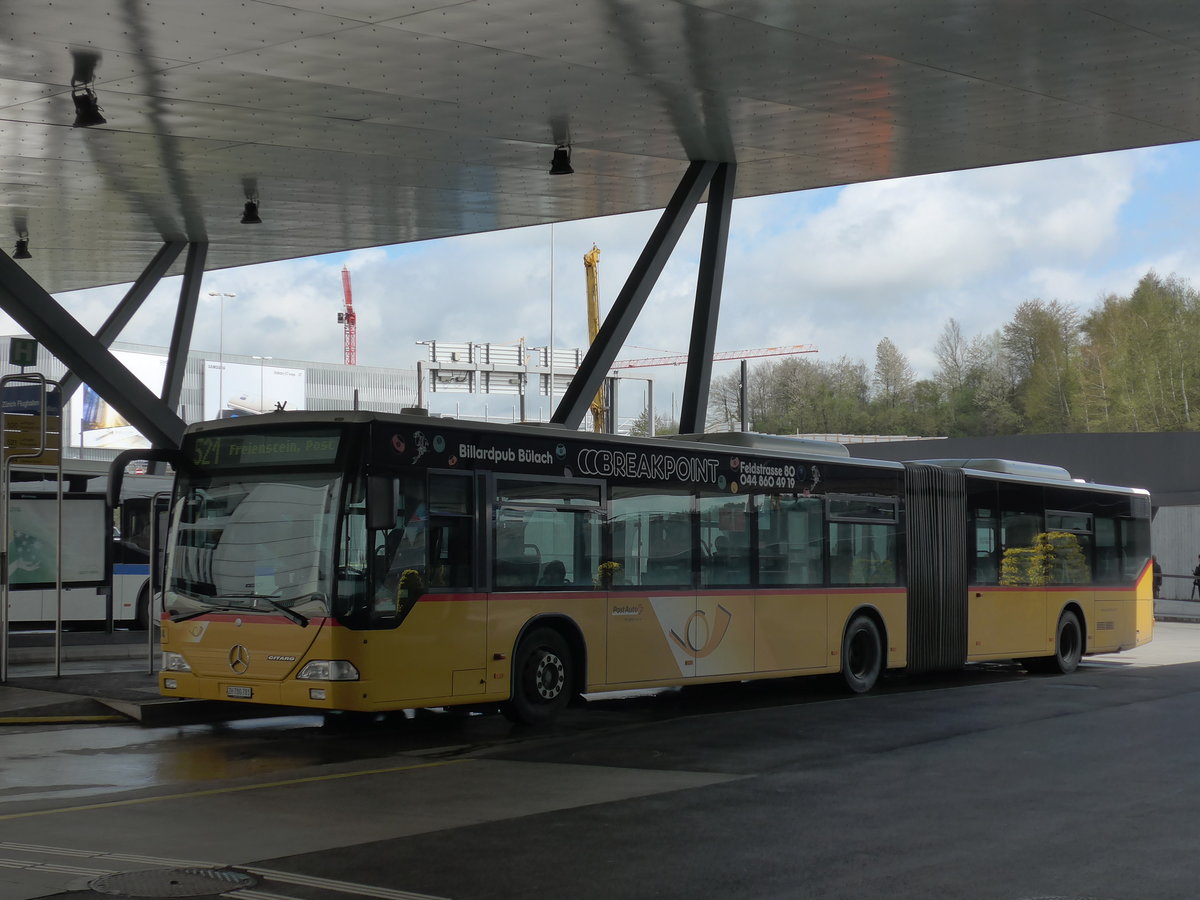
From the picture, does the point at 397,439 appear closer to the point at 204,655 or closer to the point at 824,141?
the point at 204,655

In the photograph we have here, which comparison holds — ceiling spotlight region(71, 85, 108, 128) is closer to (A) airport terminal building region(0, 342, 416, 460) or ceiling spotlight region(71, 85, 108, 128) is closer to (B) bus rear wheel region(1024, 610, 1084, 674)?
(B) bus rear wheel region(1024, 610, 1084, 674)

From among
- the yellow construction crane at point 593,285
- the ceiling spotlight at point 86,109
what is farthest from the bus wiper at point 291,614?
the yellow construction crane at point 593,285

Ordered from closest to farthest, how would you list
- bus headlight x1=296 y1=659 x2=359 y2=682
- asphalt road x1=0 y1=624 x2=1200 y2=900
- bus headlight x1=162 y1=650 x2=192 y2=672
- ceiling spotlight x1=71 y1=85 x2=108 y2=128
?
asphalt road x1=0 y1=624 x2=1200 y2=900 → bus headlight x1=296 y1=659 x2=359 y2=682 → bus headlight x1=162 y1=650 x2=192 y2=672 → ceiling spotlight x1=71 y1=85 x2=108 y2=128

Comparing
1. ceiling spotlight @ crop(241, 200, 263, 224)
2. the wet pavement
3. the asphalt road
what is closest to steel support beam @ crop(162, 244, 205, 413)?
ceiling spotlight @ crop(241, 200, 263, 224)

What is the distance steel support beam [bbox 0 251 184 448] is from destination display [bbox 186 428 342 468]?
6339 mm

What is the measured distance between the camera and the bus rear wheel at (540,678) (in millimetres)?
13510

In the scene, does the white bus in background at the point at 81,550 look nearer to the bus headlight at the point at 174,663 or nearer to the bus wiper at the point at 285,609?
the bus headlight at the point at 174,663

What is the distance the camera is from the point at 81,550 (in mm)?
20375

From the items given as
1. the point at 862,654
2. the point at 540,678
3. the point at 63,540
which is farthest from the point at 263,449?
the point at 63,540

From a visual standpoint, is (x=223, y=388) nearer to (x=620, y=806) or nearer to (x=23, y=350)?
(x=23, y=350)

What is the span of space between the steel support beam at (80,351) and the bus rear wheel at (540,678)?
25.9 feet

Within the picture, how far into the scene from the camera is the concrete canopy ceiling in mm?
13430

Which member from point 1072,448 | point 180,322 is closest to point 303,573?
point 180,322

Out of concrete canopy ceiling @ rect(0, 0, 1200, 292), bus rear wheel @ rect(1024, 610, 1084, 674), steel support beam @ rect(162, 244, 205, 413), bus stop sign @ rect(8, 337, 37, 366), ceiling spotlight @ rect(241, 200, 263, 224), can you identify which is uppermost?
concrete canopy ceiling @ rect(0, 0, 1200, 292)
